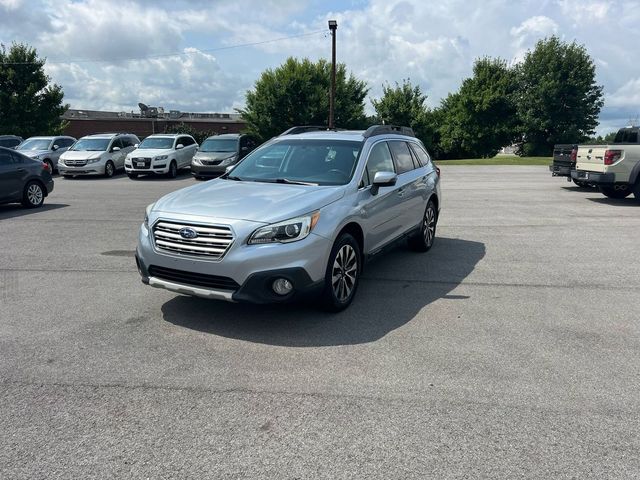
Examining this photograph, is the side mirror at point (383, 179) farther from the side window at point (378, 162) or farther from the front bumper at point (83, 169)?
the front bumper at point (83, 169)

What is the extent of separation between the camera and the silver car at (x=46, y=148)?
2335 cm

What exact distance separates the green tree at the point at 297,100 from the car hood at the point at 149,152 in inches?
757

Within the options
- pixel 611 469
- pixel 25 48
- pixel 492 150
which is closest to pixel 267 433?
pixel 611 469

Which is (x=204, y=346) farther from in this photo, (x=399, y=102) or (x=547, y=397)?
(x=399, y=102)

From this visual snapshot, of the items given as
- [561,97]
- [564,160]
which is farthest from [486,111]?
[564,160]

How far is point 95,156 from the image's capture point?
2172cm

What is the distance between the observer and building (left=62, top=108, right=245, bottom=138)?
55.8 metres

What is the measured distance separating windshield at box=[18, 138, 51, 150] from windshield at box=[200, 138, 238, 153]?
788 cm

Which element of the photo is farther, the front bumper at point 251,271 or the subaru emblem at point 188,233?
the subaru emblem at point 188,233

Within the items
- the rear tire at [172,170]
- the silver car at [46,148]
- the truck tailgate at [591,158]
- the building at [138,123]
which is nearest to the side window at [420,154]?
the truck tailgate at [591,158]

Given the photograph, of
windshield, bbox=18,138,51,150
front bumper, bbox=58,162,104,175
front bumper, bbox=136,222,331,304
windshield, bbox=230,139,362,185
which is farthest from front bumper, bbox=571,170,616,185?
windshield, bbox=18,138,51,150

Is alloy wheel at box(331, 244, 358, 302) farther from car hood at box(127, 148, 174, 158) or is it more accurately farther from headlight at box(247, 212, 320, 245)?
car hood at box(127, 148, 174, 158)

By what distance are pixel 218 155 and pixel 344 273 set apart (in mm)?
16614

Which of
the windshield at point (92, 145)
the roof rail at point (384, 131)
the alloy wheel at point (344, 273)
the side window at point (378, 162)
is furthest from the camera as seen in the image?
the windshield at point (92, 145)
